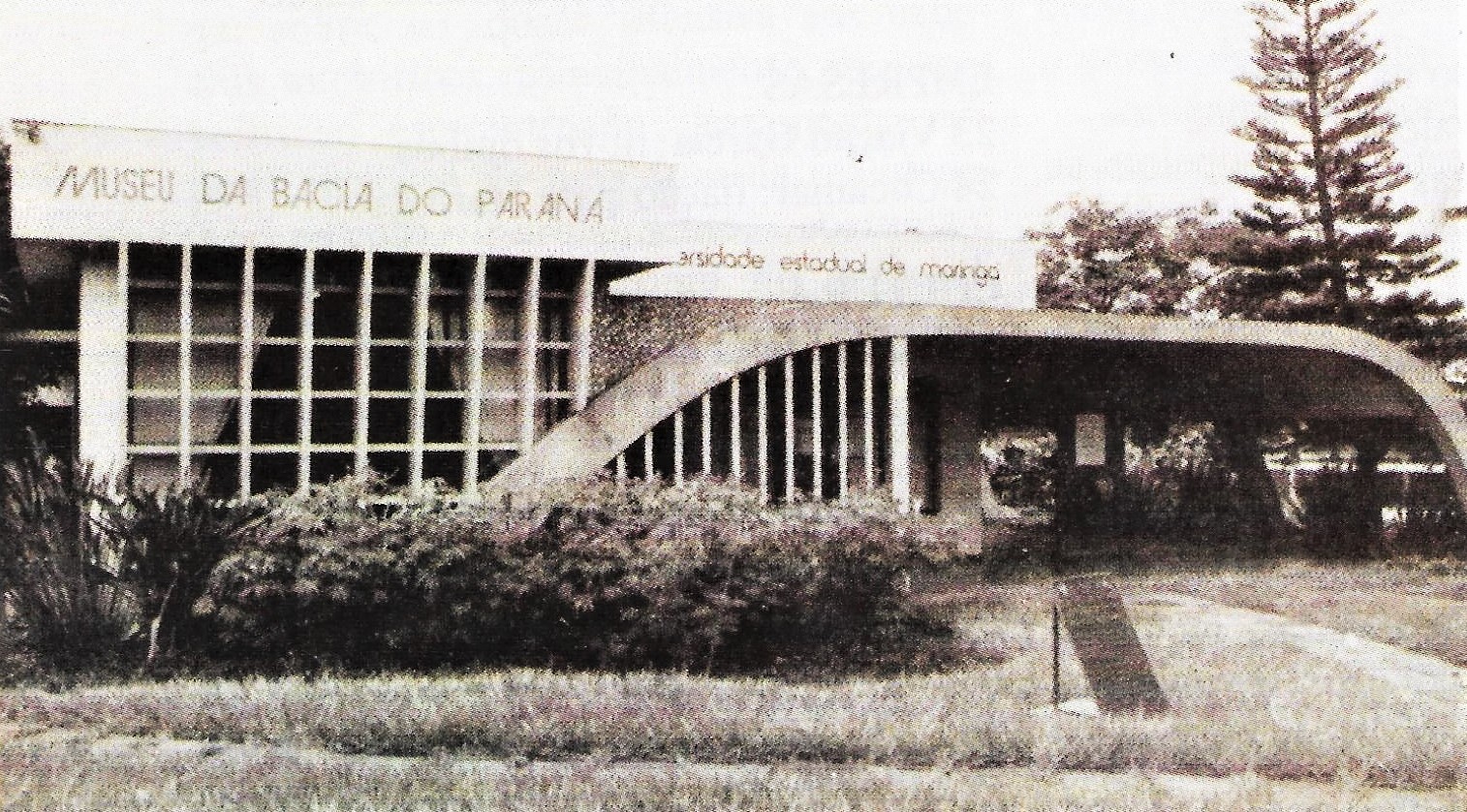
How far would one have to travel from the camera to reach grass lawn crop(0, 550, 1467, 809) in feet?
15.9

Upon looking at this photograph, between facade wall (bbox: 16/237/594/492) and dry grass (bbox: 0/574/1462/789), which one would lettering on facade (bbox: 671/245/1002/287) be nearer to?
facade wall (bbox: 16/237/594/492)

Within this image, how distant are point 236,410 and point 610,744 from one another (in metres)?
5.00

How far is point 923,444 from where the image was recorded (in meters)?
14.6

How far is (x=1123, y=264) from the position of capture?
29.9 meters

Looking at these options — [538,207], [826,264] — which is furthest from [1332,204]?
[538,207]

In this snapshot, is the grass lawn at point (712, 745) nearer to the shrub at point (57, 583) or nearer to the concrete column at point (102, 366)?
the shrub at point (57, 583)

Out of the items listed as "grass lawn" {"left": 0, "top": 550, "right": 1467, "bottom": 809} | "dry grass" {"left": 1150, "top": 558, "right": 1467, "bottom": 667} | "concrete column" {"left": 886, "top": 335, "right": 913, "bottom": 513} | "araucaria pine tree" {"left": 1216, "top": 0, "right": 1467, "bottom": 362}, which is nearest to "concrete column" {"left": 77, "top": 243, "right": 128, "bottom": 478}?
"grass lawn" {"left": 0, "top": 550, "right": 1467, "bottom": 809}

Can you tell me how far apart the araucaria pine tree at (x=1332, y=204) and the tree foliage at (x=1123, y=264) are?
7.25 meters

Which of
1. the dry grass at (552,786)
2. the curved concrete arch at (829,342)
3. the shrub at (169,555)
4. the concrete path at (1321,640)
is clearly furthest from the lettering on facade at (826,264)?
the dry grass at (552,786)

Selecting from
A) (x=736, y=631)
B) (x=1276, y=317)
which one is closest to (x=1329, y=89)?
(x=1276, y=317)

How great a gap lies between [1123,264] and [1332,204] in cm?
1112

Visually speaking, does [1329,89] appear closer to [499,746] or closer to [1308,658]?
[1308,658]

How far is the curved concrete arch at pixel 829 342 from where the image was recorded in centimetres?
846

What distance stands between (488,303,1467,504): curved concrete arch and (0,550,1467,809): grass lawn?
2.00m
